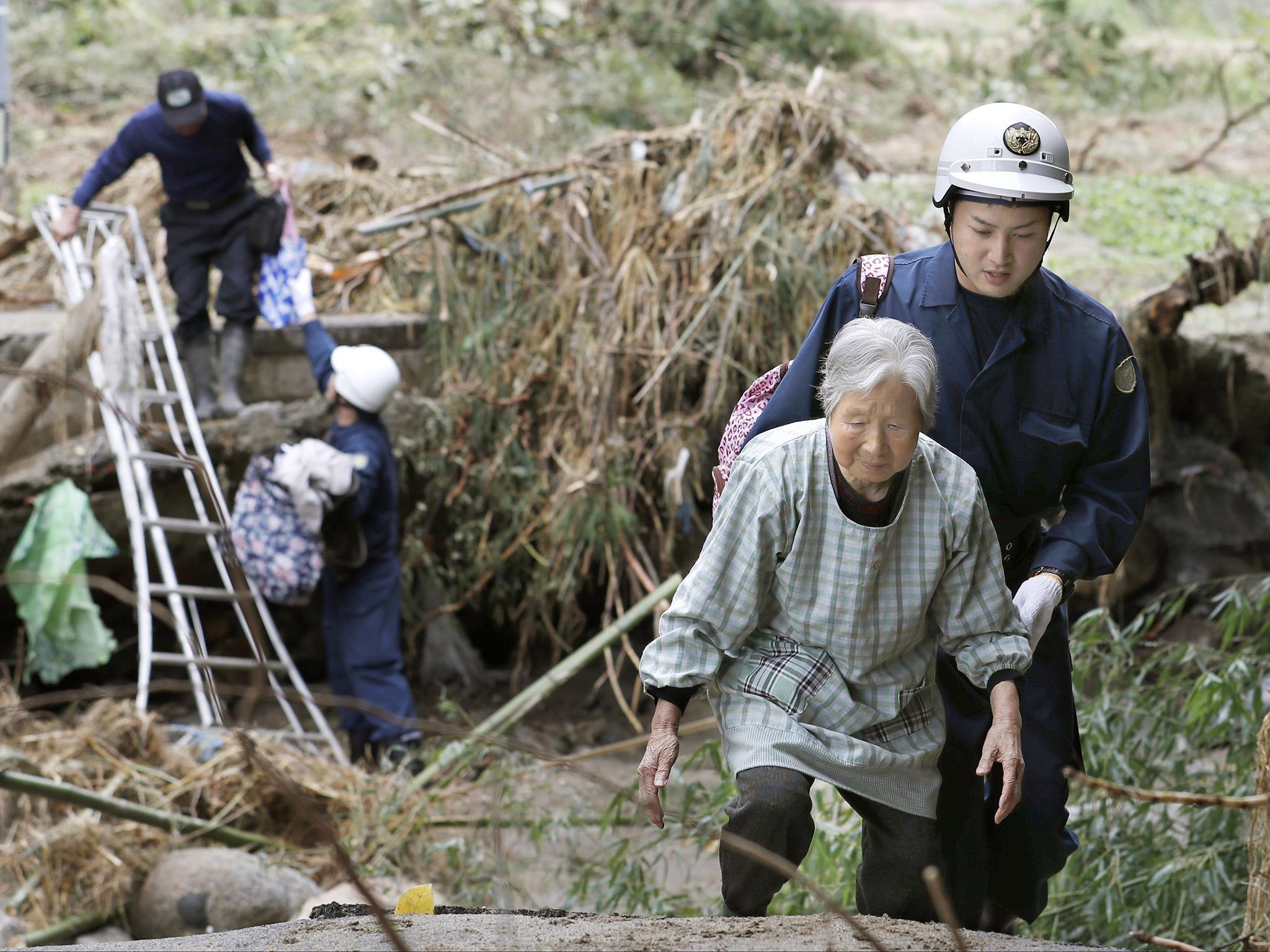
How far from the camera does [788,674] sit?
2479 millimetres

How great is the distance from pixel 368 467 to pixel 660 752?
12.3 ft

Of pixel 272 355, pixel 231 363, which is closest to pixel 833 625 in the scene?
pixel 231 363

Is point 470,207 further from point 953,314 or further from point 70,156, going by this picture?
point 70,156

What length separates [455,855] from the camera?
5.20m

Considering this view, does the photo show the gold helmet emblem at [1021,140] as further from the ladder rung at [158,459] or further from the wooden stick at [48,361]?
the wooden stick at [48,361]

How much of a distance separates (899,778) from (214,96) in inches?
198

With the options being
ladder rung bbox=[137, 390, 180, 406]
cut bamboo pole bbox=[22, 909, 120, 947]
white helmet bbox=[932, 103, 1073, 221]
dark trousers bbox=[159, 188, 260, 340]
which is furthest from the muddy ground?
dark trousers bbox=[159, 188, 260, 340]

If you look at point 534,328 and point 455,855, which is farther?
point 534,328

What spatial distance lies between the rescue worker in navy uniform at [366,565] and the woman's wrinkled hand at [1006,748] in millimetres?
3881

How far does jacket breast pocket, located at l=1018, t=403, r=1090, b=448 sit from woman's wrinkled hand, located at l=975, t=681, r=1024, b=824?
53 cm

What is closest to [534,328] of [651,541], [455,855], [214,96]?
[651,541]

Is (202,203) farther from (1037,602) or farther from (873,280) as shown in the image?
(1037,602)

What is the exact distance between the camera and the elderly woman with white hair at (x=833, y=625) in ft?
7.89

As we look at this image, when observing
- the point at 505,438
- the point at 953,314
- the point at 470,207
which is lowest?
the point at 505,438
